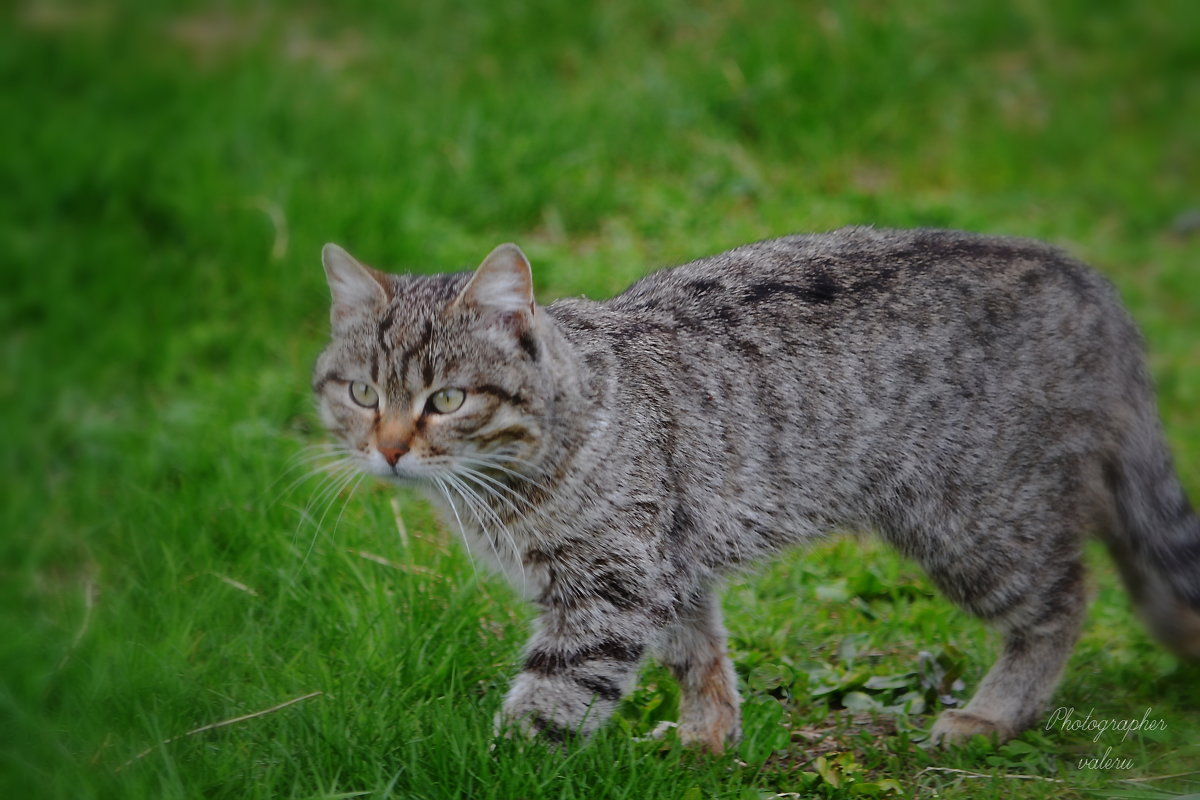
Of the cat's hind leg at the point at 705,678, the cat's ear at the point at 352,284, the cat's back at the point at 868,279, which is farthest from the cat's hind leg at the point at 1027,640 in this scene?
the cat's ear at the point at 352,284

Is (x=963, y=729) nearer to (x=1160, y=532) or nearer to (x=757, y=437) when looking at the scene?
(x=1160, y=532)

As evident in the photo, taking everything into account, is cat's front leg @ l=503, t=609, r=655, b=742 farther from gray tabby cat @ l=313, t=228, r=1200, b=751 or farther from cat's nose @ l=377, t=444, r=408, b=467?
cat's nose @ l=377, t=444, r=408, b=467

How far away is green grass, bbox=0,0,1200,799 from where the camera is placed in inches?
157

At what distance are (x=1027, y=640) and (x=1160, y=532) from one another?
62 cm

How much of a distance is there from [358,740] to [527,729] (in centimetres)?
48

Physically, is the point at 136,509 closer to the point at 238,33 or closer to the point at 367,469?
the point at 367,469

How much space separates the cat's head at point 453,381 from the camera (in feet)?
12.2

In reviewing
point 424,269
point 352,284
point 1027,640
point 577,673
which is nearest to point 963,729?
point 1027,640

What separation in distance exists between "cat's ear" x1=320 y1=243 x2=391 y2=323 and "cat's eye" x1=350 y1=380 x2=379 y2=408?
0.24 meters

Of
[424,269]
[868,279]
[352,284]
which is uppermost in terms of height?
[868,279]

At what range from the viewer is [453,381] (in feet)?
12.3

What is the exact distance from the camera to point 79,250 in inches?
295

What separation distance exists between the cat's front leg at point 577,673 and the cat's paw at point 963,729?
108 centimetres

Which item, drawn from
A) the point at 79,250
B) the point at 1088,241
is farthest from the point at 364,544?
the point at 1088,241
